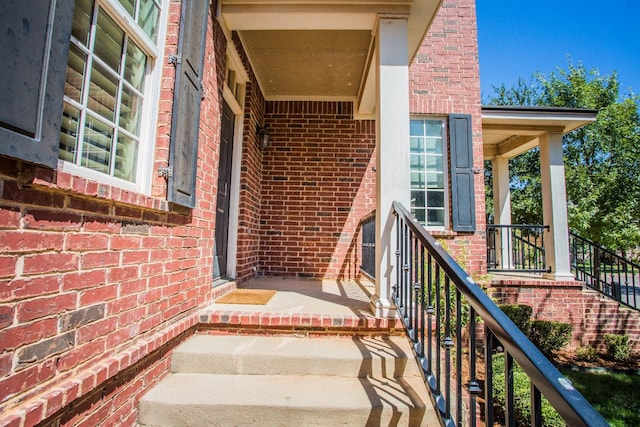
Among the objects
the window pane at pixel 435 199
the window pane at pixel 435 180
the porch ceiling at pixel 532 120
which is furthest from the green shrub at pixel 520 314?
the porch ceiling at pixel 532 120

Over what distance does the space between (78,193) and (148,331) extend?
96cm

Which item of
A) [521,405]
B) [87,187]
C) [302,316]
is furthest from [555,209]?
[87,187]

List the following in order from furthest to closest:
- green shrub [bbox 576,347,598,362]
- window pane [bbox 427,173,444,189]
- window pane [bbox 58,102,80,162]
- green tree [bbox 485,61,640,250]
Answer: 1. green tree [bbox 485,61,640,250]
2. window pane [bbox 427,173,444,189]
3. green shrub [bbox 576,347,598,362]
4. window pane [bbox 58,102,80,162]

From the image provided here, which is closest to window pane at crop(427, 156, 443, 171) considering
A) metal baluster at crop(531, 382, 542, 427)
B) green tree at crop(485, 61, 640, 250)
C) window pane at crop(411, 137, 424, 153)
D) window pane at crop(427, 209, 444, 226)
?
window pane at crop(411, 137, 424, 153)

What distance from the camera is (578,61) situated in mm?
14375

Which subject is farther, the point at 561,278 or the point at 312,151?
the point at 561,278

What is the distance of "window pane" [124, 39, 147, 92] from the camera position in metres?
1.82

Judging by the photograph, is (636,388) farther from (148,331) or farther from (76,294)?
(76,294)

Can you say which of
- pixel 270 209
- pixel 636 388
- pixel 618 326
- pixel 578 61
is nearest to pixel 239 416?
pixel 270 209

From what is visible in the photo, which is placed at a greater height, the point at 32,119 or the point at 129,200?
the point at 32,119

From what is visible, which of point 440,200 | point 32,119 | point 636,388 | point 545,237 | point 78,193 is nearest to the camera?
point 32,119

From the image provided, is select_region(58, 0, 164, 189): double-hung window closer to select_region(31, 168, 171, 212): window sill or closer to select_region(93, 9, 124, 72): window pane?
select_region(93, 9, 124, 72): window pane

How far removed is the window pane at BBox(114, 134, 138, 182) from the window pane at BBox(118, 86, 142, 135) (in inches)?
2.8

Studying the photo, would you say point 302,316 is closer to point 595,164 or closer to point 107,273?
point 107,273
